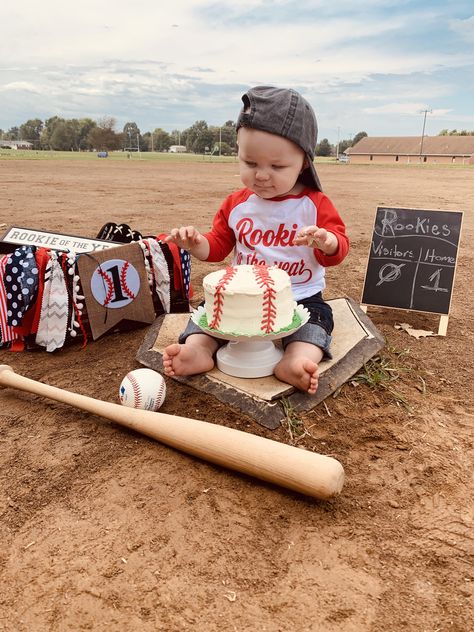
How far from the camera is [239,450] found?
2.22 metres

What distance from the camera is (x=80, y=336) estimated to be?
3.79 m

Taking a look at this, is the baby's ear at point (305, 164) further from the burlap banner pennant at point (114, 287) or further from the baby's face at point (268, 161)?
the burlap banner pennant at point (114, 287)

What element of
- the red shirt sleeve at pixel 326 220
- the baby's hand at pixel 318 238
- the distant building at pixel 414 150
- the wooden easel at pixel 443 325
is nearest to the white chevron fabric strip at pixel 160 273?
the red shirt sleeve at pixel 326 220

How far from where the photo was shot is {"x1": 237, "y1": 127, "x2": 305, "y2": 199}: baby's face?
9.16ft

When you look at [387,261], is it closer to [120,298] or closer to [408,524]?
[120,298]

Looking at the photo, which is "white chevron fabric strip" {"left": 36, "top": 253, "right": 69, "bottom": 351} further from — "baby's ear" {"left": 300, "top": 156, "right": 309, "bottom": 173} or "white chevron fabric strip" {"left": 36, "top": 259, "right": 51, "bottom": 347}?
"baby's ear" {"left": 300, "top": 156, "right": 309, "bottom": 173}

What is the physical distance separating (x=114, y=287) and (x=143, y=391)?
51.3 inches

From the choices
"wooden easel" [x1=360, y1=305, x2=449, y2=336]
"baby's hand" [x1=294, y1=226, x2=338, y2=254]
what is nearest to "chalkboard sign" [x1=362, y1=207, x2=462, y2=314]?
"wooden easel" [x1=360, y1=305, x2=449, y2=336]

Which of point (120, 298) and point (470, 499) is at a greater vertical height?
point (120, 298)

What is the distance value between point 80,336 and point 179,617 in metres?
2.47

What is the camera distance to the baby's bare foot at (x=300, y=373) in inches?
107

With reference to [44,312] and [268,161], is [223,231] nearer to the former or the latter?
[268,161]

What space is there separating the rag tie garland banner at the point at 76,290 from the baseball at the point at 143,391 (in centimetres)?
108

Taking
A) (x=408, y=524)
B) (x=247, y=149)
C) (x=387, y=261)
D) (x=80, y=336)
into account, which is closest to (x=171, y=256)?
(x=80, y=336)
